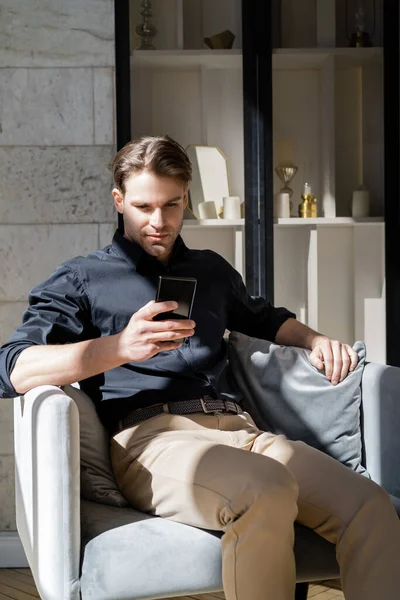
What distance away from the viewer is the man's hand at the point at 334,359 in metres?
2.40

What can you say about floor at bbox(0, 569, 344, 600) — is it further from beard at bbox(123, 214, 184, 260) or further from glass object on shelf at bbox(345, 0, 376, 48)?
glass object on shelf at bbox(345, 0, 376, 48)

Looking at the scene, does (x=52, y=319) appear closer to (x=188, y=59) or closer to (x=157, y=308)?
(x=157, y=308)

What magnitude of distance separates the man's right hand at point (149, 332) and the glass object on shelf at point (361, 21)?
1.80 meters

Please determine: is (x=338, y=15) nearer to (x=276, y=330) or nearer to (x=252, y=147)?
(x=252, y=147)

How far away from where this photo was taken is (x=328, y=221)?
3.35m

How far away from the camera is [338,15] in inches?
132

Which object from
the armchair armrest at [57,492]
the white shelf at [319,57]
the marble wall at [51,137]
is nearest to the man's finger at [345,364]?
the armchair armrest at [57,492]

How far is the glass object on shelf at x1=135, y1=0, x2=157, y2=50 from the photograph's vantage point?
325 centimetres

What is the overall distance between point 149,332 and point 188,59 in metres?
1.64

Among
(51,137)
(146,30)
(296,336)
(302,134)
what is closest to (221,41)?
(146,30)

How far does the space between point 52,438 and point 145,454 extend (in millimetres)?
279

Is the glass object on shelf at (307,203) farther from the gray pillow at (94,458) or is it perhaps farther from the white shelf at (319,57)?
the gray pillow at (94,458)

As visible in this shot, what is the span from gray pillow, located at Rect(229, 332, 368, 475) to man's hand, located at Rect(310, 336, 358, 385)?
2cm

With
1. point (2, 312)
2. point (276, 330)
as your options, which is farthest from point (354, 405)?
point (2, 312)
